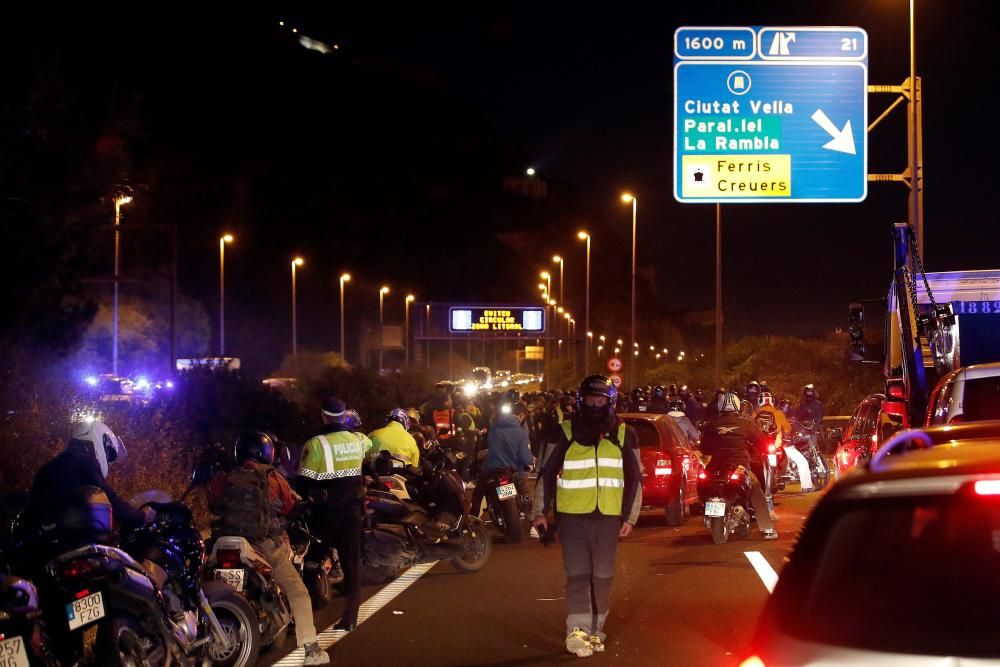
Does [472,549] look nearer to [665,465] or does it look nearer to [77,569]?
[665,465]

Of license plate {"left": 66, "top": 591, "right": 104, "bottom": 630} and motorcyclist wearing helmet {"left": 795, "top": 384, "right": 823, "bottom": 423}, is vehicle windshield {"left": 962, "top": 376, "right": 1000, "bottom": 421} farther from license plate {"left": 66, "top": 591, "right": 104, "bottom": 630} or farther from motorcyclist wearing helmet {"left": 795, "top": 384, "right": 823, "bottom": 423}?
motorcyclist wearing helmet {"left": 795, "top": 384, "right": 823, "bottom": 423}

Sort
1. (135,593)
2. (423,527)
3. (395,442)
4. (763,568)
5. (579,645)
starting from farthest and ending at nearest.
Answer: (395,442) → (763,568) → (423,527) → (579,645) → (135,593)

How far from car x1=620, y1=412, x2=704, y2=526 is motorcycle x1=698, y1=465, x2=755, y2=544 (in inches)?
63.3

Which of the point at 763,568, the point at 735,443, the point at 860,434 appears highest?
the point at 735,443

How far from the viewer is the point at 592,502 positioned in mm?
9008

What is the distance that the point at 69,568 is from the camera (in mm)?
6812

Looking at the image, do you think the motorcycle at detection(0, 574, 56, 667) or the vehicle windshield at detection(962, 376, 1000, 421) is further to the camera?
the vehicle windshield at detection(962, 376, 1000, 421)

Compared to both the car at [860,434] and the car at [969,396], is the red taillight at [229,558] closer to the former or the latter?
the car at [969,396]

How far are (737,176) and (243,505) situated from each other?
1294cm

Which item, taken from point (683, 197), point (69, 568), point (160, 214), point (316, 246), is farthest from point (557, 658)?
point (316, 246)

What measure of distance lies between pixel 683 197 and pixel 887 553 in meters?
16.7

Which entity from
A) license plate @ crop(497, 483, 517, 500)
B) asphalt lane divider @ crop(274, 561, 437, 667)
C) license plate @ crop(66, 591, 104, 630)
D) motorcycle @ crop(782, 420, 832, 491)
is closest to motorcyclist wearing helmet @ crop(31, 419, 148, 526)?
license plate @ crop(66, 591, 104, 630)

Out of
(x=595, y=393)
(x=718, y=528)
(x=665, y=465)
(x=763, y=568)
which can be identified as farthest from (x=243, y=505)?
(x=665, y=465)

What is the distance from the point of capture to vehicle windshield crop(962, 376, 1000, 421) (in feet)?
37.3
